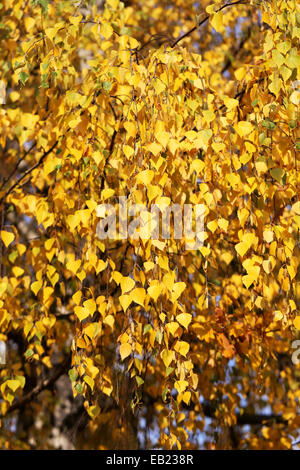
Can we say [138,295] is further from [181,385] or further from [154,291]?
[181,385]

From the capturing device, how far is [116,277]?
202 centimetres

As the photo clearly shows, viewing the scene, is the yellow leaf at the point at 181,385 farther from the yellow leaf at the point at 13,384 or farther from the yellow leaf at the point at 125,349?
the yellow leaf at the point at 13,384

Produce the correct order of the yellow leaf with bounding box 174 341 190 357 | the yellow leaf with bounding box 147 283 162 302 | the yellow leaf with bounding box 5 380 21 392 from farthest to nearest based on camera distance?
the yellow leaf with bounding box 5 380 21 392, the yellow leaf with bounding box 174 341 190 357, the yellow leaf with bounding box 147 283 162 302

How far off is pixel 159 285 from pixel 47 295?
658 millimetres

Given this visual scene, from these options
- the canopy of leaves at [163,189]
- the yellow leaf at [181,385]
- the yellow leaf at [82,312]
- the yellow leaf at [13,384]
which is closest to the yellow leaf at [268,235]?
the canopy of leaves at [163,189]

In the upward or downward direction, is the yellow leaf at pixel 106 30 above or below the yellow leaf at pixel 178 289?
above

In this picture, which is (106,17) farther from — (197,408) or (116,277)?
(197,408)

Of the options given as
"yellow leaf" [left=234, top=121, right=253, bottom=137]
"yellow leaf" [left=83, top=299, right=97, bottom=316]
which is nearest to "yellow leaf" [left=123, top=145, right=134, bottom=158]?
"yellow leaf" [left=234, top=121, right=253, bottom=137]

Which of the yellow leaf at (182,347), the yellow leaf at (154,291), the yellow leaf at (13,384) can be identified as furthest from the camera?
the yellow leaf at (13,384)

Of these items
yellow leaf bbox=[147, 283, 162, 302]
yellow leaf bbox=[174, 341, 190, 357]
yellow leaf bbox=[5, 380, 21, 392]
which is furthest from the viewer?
yellow leaf bbox=[5, 380, 21, 392]

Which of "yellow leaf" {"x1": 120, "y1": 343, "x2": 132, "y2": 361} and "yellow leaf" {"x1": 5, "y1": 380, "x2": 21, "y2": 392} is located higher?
"yellow leaf" {"x1": 120, "y1": 343, "x2": 132, "y2": 361}

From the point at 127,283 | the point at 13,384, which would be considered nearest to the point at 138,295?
the point at 127,283

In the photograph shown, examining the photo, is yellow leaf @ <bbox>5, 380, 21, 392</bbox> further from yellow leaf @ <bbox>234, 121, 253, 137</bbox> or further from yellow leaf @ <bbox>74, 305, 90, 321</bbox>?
yellow leaf @ <bbox>234, 121, 253, 137</bbox>
